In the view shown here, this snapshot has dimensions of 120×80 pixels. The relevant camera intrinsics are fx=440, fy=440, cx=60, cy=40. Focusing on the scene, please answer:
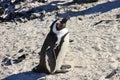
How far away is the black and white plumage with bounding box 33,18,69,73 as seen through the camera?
6.65 m

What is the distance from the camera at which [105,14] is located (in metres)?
8.82

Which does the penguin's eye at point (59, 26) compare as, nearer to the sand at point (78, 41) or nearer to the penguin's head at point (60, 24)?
the penguin's head at point (60, 24)

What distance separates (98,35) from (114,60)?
1.21m

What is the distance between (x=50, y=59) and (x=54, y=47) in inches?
7.9

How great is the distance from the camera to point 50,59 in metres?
6.71

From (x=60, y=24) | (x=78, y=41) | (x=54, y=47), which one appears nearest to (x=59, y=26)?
(x=60, y=24)

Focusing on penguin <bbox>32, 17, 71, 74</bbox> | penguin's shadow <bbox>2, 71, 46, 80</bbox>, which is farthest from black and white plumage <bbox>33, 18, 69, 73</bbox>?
penguin's shadow <bbox>2, 71, 46, 80</bbox>

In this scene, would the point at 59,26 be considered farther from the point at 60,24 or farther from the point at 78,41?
the point at 78,41

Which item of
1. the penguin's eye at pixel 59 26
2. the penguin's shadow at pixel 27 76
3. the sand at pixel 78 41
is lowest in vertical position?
the penguin's shadow at pixel 27 76

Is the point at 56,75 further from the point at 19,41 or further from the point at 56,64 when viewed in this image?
the point at 19,41

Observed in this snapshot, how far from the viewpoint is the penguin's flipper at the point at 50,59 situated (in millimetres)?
6664

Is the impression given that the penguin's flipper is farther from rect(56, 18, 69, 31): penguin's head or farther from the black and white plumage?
rect(56, 18, 69, 31): penguin's head

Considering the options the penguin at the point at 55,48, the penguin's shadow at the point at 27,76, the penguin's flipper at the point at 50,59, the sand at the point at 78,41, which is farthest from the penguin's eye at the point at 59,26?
the penguin's shadow at the point at 27,76

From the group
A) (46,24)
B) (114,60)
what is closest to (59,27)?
(114,60)
